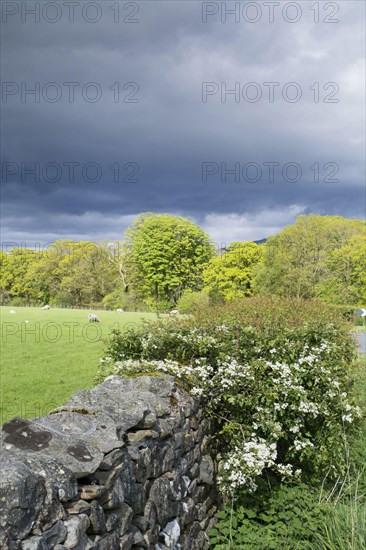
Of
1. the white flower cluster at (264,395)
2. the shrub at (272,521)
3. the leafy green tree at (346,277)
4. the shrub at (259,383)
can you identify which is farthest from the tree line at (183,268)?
the shrub at (272,521)

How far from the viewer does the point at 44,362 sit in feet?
54.7

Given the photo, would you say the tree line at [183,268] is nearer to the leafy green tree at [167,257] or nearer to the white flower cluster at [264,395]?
the leafy green tree at [167,257]

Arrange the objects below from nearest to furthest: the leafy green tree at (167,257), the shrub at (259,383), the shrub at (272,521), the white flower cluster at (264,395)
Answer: the shrub at (272,521) → the white flower cluster at (264,395) → the shrub at (259,383) → the leafy green tree at (167,257)

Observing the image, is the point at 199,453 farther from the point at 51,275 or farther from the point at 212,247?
the point at 51,275

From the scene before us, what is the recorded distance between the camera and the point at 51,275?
65.2 meters

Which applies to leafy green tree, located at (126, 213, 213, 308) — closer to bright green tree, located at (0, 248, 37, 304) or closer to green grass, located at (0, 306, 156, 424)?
bright green tree, located at (0, 248, 37, 304)

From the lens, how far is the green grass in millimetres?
11130

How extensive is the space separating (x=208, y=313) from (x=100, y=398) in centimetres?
469

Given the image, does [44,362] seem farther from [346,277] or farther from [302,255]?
[302,255]

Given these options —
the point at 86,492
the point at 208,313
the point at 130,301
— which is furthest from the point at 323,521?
the point at 130,301

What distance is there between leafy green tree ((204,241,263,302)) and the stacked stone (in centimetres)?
4048

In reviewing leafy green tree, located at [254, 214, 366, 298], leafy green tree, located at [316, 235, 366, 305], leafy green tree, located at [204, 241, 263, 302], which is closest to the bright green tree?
leafy green tree, located at [204, 241, 263, 302]

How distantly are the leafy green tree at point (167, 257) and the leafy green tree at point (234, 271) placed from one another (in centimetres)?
768

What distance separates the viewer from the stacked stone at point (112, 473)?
8.22ft
